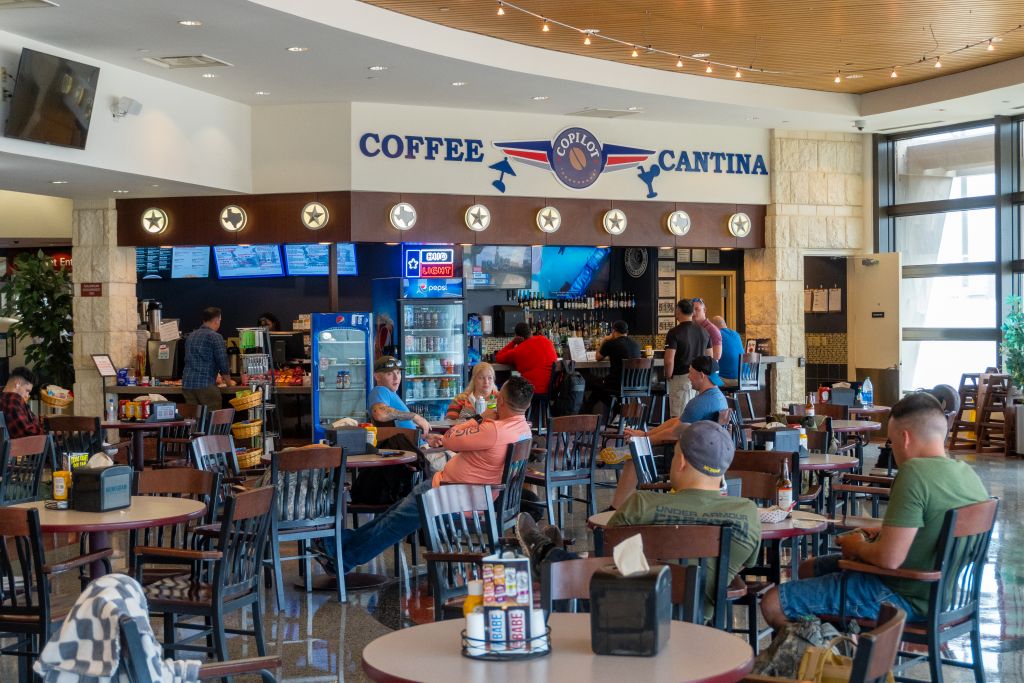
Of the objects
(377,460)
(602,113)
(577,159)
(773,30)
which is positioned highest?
(773,30)

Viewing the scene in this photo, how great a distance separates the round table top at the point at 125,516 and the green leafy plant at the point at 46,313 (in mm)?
8878

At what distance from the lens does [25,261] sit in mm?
13891

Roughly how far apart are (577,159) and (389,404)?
5921mm

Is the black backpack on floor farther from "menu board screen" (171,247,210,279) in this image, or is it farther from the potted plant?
"menu board screen" (171,247,210,279)

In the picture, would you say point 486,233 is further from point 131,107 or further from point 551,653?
point 551,653

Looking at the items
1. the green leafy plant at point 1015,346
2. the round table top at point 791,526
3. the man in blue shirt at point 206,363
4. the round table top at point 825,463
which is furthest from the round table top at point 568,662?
the green leafy plant at point 1015,346

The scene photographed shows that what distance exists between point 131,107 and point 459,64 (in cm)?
306

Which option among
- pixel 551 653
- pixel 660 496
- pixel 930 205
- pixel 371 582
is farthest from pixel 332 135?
pixel 551 653

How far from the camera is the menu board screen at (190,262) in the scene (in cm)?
1488

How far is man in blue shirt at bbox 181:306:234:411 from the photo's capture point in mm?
11945

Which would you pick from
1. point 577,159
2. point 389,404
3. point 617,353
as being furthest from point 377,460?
point 577,159

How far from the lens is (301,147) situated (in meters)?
12.6

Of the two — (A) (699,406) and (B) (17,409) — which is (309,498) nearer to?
(A) (699,406)

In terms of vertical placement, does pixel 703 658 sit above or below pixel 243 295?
below
